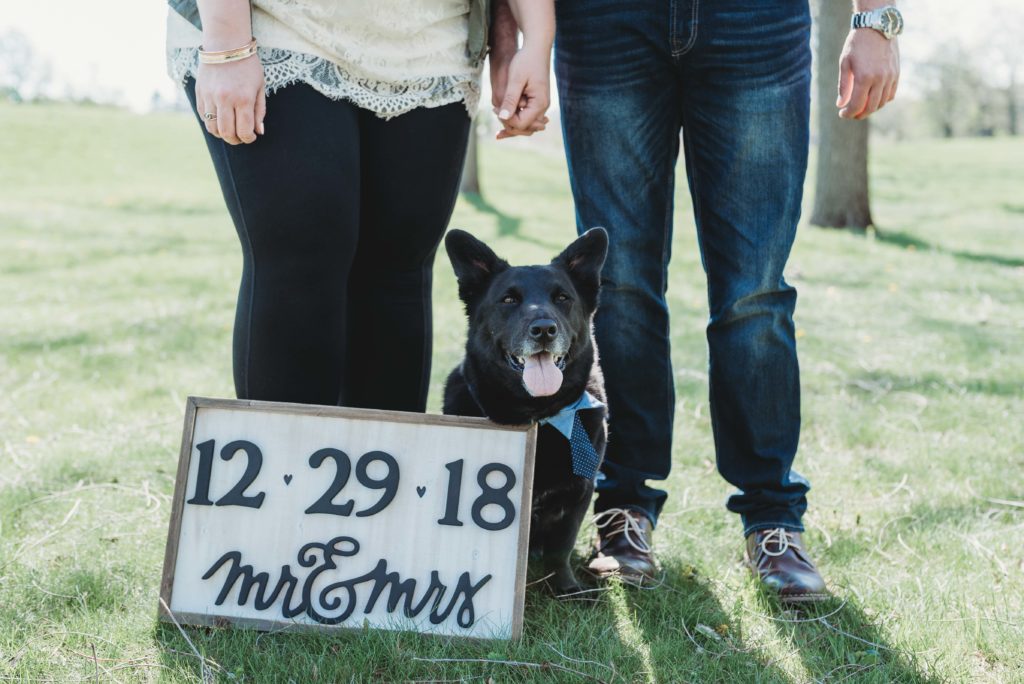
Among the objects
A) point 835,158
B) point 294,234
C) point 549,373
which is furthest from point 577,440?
A: point 835,158

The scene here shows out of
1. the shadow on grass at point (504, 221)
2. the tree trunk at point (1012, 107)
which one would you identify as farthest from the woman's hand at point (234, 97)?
the tree trunk at point (1012, 107)

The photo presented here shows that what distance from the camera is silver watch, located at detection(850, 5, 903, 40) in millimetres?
2070

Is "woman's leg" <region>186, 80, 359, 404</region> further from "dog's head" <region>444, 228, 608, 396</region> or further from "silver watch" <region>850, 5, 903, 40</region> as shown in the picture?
"silver watch" <region>850, 5, 903, 40</region>

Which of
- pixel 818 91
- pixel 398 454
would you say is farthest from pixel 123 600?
pixel 818 91

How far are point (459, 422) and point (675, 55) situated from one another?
3.32 ft

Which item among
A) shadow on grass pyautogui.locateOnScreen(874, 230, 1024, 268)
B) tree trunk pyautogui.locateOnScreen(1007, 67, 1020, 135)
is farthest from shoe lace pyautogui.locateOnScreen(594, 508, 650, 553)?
tree trunk pyautogui.locateOnScreen(1007, 67, 1020, 135)

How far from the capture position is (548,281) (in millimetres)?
2264

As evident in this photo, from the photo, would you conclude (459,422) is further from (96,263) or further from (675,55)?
(96,263)

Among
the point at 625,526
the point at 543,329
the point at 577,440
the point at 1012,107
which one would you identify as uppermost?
the point at 1012,107

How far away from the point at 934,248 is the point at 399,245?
913 centimetres

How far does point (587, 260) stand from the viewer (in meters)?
2.25

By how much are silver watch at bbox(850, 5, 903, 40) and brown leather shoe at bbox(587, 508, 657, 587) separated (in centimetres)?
133

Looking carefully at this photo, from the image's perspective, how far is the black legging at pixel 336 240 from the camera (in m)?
1.84

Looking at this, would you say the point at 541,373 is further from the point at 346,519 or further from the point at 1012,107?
the point at 1012,107
